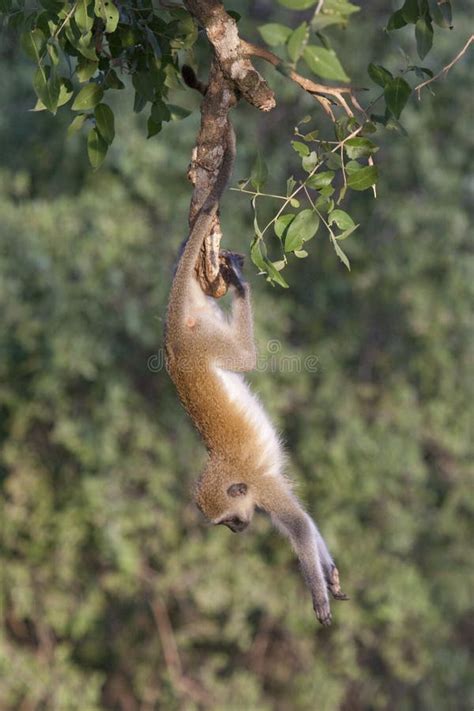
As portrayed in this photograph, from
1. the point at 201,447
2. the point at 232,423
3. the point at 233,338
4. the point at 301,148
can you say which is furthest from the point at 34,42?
the point at 201,447

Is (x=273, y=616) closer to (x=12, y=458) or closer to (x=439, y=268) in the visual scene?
(x=12, y=458)

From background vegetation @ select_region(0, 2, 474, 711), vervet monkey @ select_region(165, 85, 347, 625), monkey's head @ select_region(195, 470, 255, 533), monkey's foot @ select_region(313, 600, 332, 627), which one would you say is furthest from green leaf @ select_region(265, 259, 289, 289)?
background vegetation @ select_region(0, 2, 474, 711)

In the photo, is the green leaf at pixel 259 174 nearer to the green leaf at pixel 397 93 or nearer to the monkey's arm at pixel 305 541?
the green leaf at pixel 397 93

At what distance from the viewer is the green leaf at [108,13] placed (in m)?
2.59

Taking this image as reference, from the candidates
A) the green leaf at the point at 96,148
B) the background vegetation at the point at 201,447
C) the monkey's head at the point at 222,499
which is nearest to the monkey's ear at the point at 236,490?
the monkey's head at the point at 222,499

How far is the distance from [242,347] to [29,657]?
4.36 metres

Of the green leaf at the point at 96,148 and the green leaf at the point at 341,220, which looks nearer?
the green leaf at the point at 341,220

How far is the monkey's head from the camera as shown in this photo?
4.24 meters

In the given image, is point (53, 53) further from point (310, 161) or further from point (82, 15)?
point (310, 161)

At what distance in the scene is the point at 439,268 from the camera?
29.3ft

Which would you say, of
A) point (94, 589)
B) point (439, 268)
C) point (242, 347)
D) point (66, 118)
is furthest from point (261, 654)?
point (242, 347)

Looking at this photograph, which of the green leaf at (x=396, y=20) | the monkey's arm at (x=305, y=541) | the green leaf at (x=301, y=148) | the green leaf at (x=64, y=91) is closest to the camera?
the green leaf at (x=301, y=148)

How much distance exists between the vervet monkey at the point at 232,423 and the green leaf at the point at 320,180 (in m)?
1.16

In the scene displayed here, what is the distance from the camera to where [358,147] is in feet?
8.26
